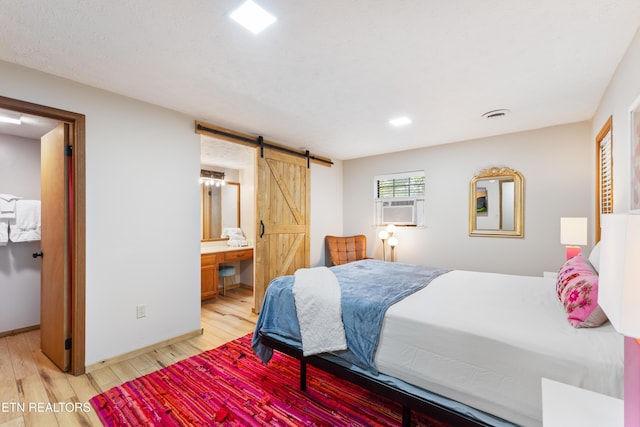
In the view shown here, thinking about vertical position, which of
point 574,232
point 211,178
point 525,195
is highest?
point 211,178

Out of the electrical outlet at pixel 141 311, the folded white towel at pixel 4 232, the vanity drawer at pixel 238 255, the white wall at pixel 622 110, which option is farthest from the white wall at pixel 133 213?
the white wall at pixel 622 110

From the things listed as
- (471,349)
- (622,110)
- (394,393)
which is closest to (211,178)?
(394,393)

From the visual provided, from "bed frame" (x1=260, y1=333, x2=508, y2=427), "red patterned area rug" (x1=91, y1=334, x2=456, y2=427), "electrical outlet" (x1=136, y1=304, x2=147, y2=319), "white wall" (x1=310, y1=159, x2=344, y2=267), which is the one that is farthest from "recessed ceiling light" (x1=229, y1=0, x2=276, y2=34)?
"white wall" (x1=310, y1=159, x2=344, y2=267)

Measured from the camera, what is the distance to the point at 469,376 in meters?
1.42

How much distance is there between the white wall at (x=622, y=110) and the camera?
1736mm

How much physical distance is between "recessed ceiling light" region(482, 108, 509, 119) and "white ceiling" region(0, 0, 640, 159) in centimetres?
8

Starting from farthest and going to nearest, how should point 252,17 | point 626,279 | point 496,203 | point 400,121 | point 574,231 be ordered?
point 496,203 → point 400,121 → point 574,231 → point 252,17 → point 626,279

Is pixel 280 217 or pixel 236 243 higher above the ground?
pixel 280 217

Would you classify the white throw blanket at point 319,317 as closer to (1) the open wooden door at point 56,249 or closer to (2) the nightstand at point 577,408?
(2) the nightstand at point 577,408

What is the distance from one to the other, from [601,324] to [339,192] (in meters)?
4.21

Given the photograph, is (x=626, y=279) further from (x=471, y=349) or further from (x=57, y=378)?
(x=57, y=378)

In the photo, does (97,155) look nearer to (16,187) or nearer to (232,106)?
(232,106)

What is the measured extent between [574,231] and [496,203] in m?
1.12

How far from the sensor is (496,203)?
384 cm
